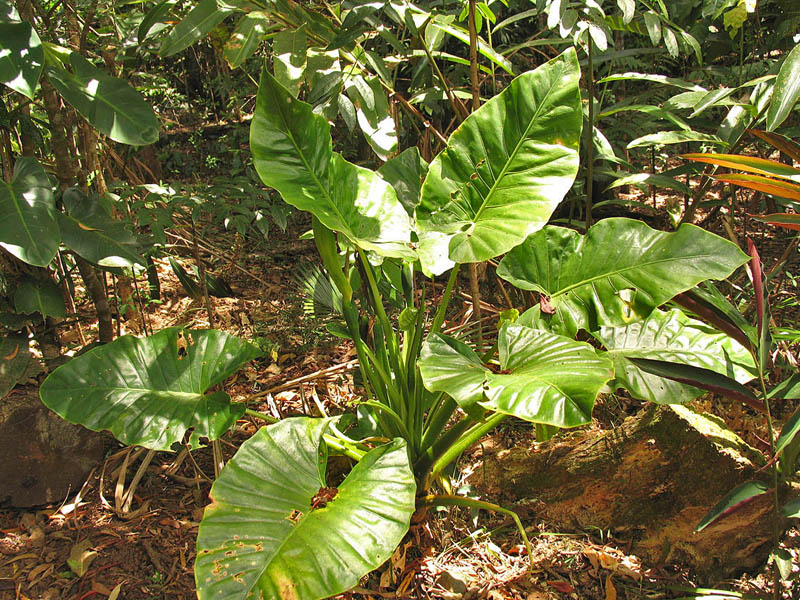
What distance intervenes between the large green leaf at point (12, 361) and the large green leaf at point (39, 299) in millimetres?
119

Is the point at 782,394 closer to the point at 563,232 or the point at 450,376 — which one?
the point at 563,232

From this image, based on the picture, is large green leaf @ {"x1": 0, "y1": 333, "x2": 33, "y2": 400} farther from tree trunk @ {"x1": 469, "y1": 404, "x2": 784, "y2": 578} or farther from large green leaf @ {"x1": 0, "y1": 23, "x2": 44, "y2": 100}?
tree trunk @ {"x1": 469, "y1": 404, "x2": 784, "y2": 578}

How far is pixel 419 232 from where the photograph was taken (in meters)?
1.57

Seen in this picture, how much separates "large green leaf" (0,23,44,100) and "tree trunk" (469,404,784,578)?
5.33 feet

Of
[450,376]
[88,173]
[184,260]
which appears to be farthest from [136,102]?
[184,260]

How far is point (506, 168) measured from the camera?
63.7 inches

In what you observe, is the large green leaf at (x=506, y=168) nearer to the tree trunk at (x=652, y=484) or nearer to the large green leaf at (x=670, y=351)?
the large green leaf at (x=670, y=351)

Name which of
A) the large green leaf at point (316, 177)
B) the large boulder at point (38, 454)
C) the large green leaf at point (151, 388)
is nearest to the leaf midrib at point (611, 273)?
the large green leaf at point (316, 177)

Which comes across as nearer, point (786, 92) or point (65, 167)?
point (786, 92)

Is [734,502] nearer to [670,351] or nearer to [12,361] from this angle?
[670,351]

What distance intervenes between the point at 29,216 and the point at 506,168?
1.26 metres

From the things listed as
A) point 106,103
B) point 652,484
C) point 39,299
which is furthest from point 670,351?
point 39,299

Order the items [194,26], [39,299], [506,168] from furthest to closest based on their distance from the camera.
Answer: [39,299]
[506,168]
[194,26]

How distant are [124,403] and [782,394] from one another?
1576mm
